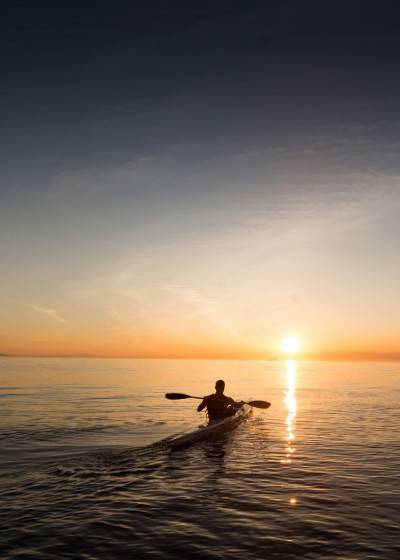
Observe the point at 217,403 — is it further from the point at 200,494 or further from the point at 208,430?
the point at 200,494

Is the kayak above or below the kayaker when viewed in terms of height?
below

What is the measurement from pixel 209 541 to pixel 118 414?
23.9 m

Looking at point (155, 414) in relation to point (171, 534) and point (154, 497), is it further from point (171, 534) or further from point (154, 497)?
point (171, 534)

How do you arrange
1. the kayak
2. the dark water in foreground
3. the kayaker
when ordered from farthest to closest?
the kayaker
the kayak
the dark water in foreground

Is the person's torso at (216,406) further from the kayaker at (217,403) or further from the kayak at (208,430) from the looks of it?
the kayak at (208,430)

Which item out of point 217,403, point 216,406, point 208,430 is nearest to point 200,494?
point 208,430

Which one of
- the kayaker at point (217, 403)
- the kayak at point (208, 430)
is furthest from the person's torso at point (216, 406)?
the kayak at point (208, 430)

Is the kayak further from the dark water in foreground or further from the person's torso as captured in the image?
the person's torso

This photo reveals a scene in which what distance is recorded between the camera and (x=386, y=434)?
24.0 m

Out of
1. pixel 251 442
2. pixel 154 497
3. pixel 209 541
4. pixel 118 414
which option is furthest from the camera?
pixel 118 414

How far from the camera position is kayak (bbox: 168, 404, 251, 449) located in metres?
18.5

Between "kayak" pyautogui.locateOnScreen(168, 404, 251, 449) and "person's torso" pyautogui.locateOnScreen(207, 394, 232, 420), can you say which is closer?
"kayak" pyautogui.locateOnScreen(168, 404, 251, 449)

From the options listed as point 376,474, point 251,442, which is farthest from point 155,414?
point 376,474

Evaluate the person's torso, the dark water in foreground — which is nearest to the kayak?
the dark water in foreground
